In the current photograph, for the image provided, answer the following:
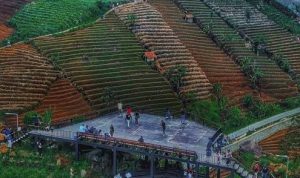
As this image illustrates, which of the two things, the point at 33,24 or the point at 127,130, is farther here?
the point at 33,24

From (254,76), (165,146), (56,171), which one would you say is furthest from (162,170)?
(254,76)

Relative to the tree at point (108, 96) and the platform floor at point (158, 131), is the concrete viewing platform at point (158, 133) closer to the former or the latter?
the platform floor at point (158, 131)

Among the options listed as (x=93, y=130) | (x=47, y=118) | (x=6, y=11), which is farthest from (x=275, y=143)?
(x=6, y=11)

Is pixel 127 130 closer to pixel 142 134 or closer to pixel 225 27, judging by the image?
pixel 142 134

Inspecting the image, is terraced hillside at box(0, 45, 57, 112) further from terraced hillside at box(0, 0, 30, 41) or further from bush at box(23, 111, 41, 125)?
terraced hillside at box(0, 0, 30, 41)

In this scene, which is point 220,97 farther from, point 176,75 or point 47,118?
point 47,118

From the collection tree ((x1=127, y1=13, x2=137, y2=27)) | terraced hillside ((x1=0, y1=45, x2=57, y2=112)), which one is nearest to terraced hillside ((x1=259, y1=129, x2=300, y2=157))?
terraced hillside ((x1=0, y1=45, x2=57, y2=112))
